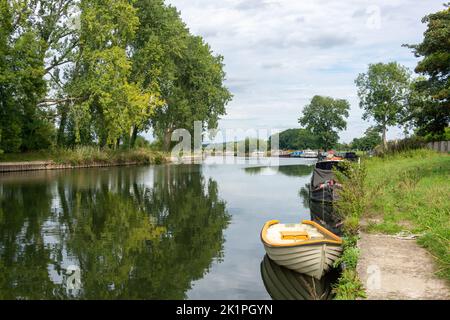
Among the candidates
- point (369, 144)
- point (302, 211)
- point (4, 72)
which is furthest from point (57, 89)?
point (369, 144)

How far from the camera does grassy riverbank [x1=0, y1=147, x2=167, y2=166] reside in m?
44.3

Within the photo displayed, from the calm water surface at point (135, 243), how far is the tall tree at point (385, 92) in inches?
2275

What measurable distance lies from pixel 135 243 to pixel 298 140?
497 ft

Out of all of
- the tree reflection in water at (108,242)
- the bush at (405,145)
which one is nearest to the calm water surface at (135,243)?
the tree reflection in water at (108,242)

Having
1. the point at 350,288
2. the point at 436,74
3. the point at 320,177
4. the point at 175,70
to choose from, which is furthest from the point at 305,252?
the point at 175,70

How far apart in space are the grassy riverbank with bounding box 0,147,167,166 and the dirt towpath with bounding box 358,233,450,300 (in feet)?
128

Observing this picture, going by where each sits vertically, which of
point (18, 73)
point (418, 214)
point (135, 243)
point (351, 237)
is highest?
point (18, 73)

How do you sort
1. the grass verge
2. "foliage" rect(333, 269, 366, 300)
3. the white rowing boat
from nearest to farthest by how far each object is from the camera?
1. "foliage" rect(333, 269, 366, 300)
2. the grass verge
3. the white rowing boat

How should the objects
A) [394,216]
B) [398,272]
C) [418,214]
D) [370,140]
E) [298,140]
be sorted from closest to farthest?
[398,272] → [418,214] → [394,216] → [370,140] → [298,140]

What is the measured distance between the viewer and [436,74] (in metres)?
22.1

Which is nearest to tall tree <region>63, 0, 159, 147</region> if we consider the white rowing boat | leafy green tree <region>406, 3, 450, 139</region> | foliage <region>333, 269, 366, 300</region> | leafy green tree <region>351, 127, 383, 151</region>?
leafy green tree <region>406, 3, 450, 139</region>

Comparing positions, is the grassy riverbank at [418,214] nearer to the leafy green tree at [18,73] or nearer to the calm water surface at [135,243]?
the calm water surface at [135,243]

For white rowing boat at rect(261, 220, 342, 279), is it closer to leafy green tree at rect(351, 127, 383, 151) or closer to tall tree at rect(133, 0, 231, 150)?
tall tree at rect(133, 0, 231, 150)

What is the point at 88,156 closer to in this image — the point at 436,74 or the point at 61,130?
the point at 61,130
